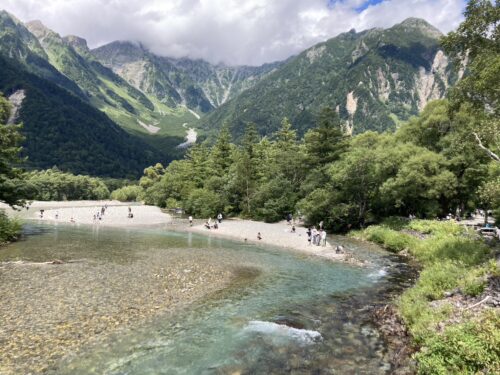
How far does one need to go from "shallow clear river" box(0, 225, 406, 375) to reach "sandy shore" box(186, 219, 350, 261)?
22.1ft

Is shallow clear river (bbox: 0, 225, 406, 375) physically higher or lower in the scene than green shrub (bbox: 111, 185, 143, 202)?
lower

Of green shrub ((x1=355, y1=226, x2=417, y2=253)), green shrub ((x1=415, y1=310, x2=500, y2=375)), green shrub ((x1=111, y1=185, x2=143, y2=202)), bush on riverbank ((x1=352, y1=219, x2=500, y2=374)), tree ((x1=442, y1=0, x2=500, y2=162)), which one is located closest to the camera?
green shrub ((x1=415, y1=310, x2=500, y2=375))

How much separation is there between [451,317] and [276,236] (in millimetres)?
38698

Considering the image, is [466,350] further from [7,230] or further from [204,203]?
[204,203]

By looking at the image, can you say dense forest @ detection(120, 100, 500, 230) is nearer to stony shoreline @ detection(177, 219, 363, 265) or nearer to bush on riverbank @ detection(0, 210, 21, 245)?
stony shoreline @ detection(177, 219, 363, 265)

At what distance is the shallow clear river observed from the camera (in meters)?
13.8

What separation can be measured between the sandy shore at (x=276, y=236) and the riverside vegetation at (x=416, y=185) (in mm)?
7386

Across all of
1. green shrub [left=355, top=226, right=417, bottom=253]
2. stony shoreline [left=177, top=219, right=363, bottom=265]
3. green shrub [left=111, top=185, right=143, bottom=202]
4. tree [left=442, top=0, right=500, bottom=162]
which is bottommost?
stony shoreline [left=177, top=219, right=363, bottom=265]

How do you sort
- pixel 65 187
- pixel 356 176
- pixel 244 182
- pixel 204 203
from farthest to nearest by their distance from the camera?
pixel 65 187 < pixel 204 203 < pixel 244 182 < pixel 356 176

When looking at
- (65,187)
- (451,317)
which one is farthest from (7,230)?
(65,187)

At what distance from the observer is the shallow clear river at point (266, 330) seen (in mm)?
13789

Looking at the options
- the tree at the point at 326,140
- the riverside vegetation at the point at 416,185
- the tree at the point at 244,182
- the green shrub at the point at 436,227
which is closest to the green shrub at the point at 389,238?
the riverside vegetation at the point at 416,185

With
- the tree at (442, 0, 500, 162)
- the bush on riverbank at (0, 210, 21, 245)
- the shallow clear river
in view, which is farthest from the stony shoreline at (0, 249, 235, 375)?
the tree at (442, 0, 500, 162)

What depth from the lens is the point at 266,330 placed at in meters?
17.4
